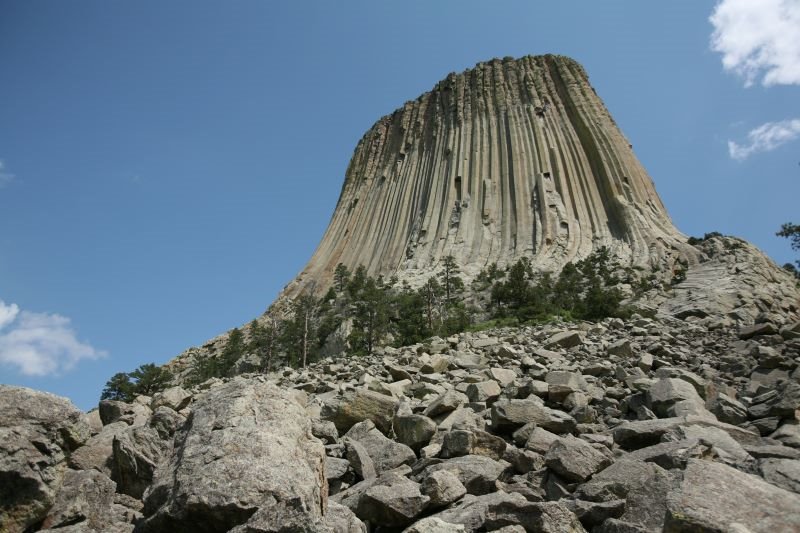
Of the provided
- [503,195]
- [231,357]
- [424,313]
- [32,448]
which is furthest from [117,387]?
[503,195]

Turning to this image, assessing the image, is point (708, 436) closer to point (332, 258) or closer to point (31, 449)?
point (31, 449)

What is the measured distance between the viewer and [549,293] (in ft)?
98.0

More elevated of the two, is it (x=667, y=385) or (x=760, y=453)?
(x=667, y=385)

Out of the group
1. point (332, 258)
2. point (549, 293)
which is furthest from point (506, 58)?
point (549, 293)

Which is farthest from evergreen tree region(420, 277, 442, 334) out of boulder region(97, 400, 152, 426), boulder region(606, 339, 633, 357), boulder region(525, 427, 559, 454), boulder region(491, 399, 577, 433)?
boulder region(525, 427, 559, 454)

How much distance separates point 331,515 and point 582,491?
1.88 metres

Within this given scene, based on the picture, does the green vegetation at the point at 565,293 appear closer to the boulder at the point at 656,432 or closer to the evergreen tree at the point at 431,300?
the evergreen tree at the point at 431,300

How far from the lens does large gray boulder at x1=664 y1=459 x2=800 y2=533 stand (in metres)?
3.12

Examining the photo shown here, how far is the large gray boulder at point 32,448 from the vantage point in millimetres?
3754

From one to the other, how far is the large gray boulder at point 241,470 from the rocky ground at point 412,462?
0.4 inches

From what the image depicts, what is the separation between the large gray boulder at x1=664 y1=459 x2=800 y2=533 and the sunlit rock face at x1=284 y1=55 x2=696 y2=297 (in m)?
32.6

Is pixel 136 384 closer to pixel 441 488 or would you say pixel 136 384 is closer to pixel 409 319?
pixel 409 319

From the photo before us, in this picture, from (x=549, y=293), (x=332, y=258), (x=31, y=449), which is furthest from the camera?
(x=332, y=258)

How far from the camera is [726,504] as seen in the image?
10.9ft
